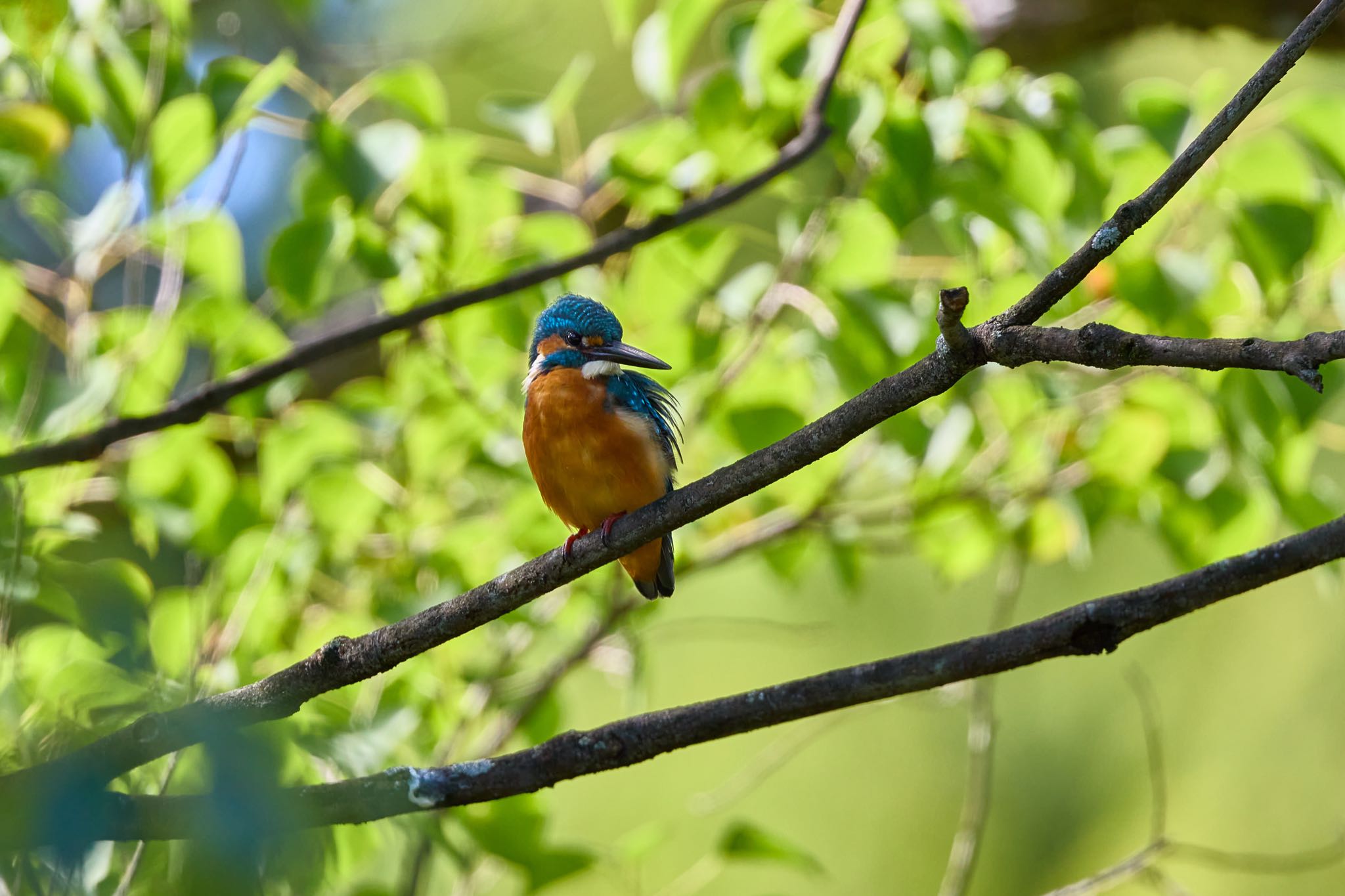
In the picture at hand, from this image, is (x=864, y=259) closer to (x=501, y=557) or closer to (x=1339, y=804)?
(x=501, y=557)

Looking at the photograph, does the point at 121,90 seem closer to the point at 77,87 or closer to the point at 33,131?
the point at 77,87

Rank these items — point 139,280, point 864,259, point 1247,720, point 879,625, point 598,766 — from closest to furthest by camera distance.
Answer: point 598,766 < point 864,259 < point 139,280 < point 1247,720 < point 879,625

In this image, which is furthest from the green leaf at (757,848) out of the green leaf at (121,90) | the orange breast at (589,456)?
the green leaf at (121,90)

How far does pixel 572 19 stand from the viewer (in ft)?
17.3

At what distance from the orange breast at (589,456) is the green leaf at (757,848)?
0.72 meters

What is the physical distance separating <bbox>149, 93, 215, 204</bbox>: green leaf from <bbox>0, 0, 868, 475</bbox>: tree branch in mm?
411

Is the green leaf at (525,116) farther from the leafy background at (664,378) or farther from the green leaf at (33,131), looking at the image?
the green leaf at (33,131)

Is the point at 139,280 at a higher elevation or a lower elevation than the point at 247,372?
higher

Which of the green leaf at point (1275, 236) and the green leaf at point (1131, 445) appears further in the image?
the green leaf at point (1131, 445)

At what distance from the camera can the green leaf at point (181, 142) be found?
7.63 feet

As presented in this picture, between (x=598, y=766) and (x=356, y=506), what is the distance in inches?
57.4

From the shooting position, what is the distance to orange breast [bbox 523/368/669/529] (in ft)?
8.39

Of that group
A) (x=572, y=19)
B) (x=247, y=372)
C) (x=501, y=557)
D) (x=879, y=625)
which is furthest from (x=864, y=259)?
(x=572, y=19)

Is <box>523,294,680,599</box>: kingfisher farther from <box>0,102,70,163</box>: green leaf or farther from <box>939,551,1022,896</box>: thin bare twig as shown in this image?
<box>0,102,70,163</box>: green leaf
